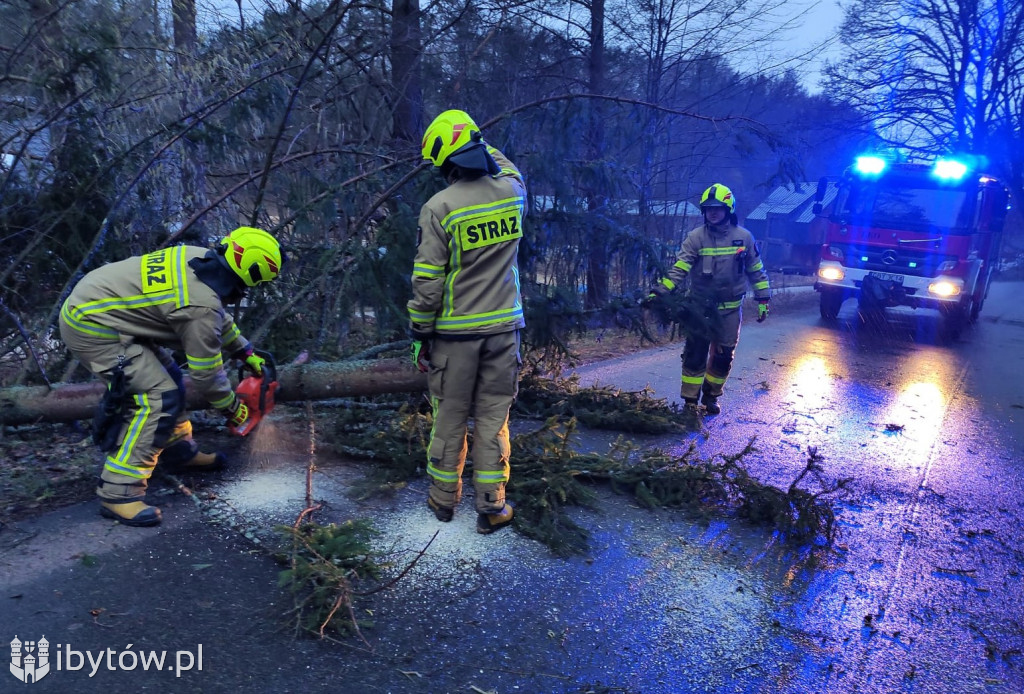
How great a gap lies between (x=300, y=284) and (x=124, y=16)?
10.6ft

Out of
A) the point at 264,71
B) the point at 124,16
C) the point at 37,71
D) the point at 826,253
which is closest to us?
the point at 37,71

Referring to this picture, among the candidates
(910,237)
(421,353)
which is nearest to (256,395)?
(421,353)

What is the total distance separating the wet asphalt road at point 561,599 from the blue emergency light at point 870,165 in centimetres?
769

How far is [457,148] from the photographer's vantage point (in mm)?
3266

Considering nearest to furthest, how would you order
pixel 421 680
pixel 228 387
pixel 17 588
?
1. pixel 421 680
2. pixel 17 588
3. pixel 228 387

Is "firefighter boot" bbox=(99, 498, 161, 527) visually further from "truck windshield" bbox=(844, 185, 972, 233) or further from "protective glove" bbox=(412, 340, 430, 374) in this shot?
"truck windshield" bbox=(844, 185, 972, 233)

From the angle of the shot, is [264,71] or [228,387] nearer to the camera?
[228,387]

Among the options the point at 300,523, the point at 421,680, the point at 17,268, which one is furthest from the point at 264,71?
the point at 421,680

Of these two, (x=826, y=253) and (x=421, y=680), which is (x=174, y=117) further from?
(x=826, y=253)

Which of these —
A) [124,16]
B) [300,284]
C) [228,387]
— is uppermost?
[124,16]

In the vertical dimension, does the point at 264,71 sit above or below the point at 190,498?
above

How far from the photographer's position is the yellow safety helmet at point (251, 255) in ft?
10.8

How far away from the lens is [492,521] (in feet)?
11.3

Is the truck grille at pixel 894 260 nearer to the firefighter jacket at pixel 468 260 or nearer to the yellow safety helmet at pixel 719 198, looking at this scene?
the yellow safety helmet at pixel 719 198
